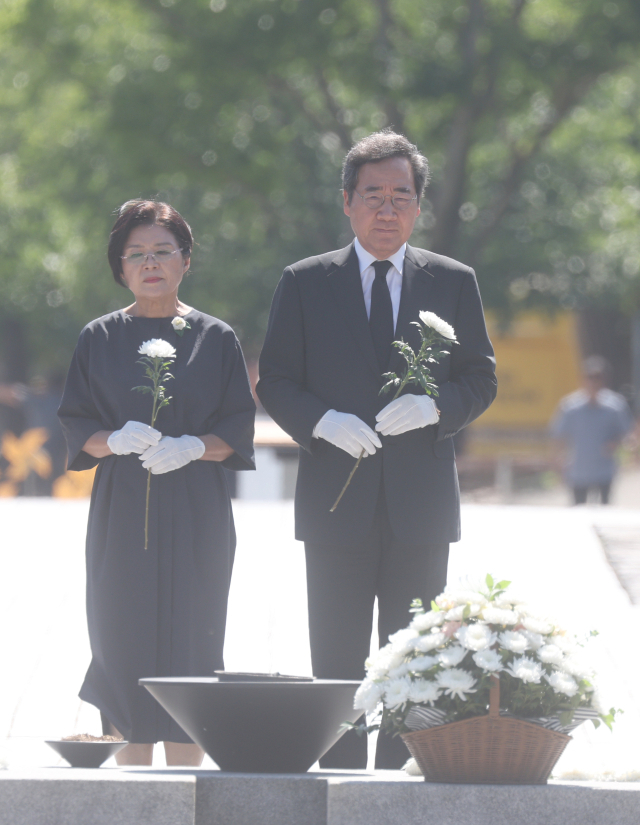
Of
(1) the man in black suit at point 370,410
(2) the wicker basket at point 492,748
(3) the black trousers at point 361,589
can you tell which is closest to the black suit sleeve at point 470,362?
(1) the man in black suit at point 370,410

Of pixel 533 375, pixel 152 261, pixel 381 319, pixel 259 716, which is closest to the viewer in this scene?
pixel 259 716

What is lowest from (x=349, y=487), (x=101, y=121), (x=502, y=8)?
(x=349, y=487)

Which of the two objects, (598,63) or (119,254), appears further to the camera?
(598,63)

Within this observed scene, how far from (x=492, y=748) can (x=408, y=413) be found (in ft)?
3.25

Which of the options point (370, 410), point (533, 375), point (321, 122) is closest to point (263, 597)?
point (370, 410)

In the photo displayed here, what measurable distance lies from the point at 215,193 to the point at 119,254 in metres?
13.9

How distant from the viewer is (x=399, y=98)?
1397cm

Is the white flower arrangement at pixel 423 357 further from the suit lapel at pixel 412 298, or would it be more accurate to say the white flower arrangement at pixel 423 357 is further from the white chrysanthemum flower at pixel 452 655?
the white chrysanthemum flower at pixel 452 655

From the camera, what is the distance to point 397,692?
9.87 ft

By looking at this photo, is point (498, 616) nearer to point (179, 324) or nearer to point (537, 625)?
point (537, 625)

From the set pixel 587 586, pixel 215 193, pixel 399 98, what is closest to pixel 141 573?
pixel 587 586

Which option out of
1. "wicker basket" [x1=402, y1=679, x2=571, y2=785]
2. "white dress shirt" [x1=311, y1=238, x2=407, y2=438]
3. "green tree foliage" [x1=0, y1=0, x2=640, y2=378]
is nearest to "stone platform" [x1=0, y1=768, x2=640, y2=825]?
"wicker basket" [x1=402, y1=679, x2=571, y2=785]

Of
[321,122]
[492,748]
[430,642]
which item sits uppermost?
[321,122]

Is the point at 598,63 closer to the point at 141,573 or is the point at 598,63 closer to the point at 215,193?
the point at 215,193
